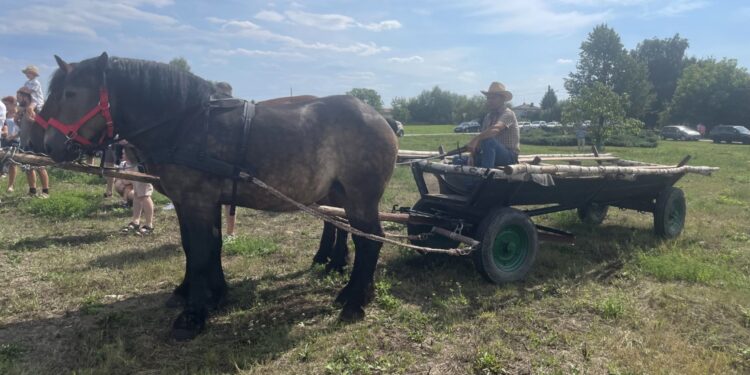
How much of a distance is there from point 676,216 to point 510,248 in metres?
3.42

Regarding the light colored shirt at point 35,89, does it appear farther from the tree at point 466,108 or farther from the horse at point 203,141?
the tree at point 466,108

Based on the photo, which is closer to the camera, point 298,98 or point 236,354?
point 236,354

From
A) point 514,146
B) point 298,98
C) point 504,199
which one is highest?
point 298,98

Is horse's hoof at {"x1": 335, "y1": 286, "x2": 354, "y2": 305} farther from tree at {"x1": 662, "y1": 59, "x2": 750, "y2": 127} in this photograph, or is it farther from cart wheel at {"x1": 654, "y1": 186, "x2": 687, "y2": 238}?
tree at {"x1": 662, "y1": 59, "x2": 750, "y2": 127}

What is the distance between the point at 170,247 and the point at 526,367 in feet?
15.9

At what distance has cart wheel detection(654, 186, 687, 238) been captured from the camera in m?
6.76

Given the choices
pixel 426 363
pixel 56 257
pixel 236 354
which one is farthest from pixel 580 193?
pixel 56 257

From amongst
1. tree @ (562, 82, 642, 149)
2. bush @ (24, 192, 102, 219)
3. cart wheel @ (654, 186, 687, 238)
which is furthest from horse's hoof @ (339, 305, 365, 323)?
tree @ (562, 82, 642, 149)

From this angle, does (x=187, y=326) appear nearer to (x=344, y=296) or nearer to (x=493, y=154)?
(x=344, y=296)

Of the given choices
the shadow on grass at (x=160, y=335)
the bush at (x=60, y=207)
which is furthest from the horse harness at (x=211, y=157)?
the bush at (x=60, y=207)

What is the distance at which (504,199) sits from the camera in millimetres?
5273

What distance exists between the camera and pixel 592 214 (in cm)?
777

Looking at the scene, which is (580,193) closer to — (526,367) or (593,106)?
(526,367)

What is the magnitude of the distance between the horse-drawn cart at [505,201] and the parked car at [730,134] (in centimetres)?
3965
